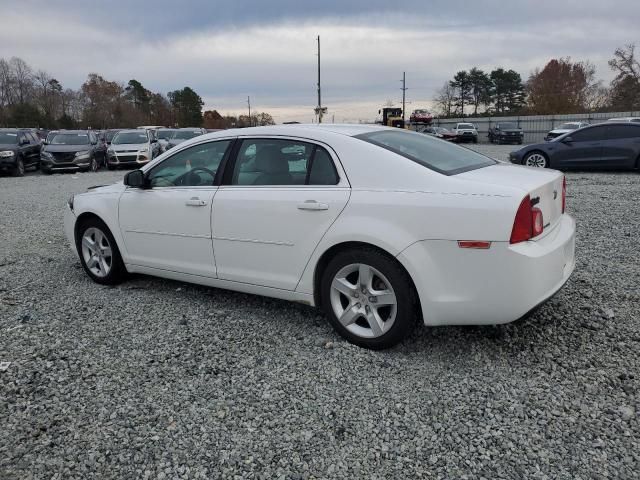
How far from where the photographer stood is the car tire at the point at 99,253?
196 inches

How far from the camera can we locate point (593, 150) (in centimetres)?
1378

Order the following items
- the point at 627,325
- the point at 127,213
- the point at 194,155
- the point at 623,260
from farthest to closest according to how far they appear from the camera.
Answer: the point at 623,260
the point at 127,213
the point at 194,155
the point at 627,325

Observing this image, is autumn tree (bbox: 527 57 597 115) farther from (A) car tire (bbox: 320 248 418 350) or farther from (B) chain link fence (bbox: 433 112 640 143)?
(A) car tire (bbox: 320 248 418 350)

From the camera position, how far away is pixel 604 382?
303 cm

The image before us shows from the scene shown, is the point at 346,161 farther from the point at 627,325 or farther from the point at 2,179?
the point at 2,179

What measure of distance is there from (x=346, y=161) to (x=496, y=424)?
1880 millimetres

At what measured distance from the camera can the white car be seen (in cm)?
303

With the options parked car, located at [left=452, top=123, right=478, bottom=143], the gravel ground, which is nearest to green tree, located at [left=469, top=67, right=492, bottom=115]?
parked car, located at [left=452, top=123, right=478, bottom=143]

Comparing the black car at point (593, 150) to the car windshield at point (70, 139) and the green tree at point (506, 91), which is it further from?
the green tree at point (506, 91)

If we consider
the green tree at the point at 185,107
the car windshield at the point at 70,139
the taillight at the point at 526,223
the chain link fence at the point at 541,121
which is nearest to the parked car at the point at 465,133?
the chain link fence at the point at 541,121

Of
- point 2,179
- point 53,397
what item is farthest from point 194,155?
point 2,179

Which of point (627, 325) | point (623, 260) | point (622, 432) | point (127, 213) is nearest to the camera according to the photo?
point (622, 432)

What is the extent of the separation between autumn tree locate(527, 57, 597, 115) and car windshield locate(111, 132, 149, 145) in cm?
5650

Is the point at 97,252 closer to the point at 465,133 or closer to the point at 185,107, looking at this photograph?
the point at 465,133
